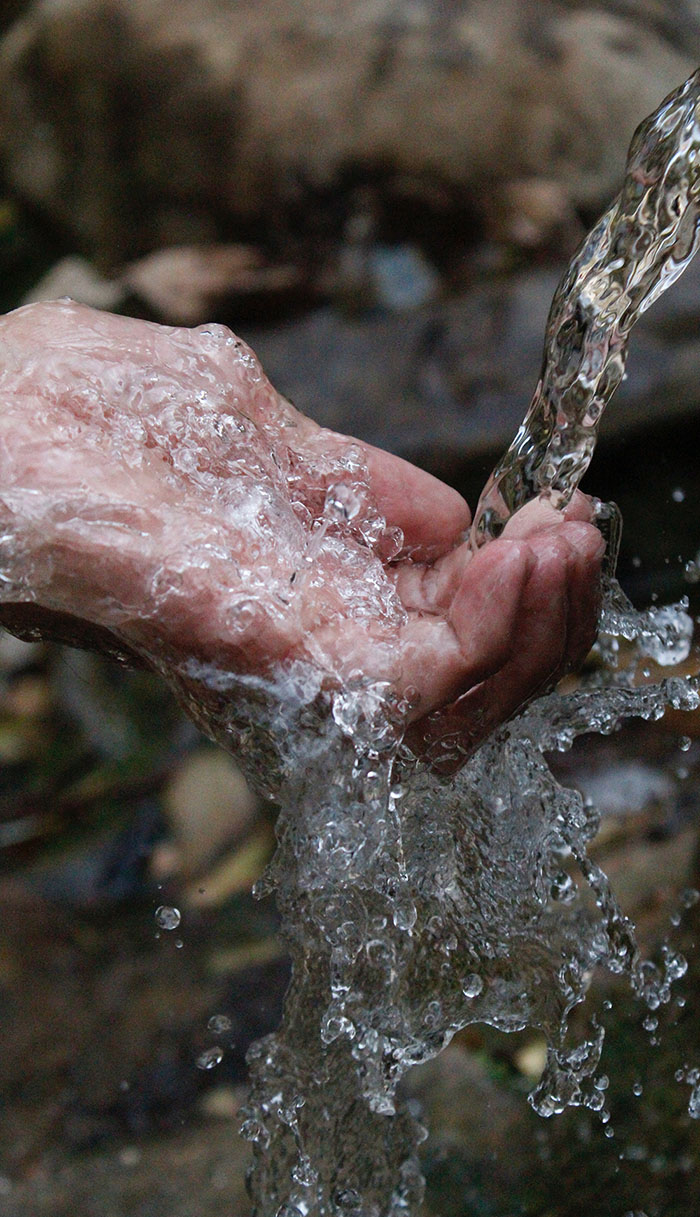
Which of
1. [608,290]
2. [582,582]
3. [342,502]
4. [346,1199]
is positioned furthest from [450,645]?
[346,1199]

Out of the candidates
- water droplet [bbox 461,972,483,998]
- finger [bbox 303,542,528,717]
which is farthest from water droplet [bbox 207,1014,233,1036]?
finger [bbox 303,542,528,717]

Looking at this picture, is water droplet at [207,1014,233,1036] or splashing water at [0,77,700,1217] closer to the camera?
splashing water at [0,77,700,1217]

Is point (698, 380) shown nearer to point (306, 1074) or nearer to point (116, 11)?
point (306, 1074)

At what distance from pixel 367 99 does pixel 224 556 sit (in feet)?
11.5

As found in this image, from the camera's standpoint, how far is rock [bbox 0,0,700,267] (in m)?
4.29

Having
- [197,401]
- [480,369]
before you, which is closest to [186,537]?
[197,401]

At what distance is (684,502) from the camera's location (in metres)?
3.70

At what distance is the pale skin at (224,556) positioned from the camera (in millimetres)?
1326

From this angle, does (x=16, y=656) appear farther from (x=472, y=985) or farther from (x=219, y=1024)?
(x=472, y=985)

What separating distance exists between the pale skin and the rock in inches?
119

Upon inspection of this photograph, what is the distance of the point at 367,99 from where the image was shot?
438 centimetres

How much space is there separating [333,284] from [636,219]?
2.97m

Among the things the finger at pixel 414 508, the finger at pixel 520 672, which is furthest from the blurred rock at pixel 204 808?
the finger at pixel 520 672

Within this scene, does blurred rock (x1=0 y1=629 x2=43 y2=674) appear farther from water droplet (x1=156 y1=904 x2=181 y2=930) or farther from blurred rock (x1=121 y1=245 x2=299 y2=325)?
water droplet (x1=156 y1=904 x2=181 y2=930)
